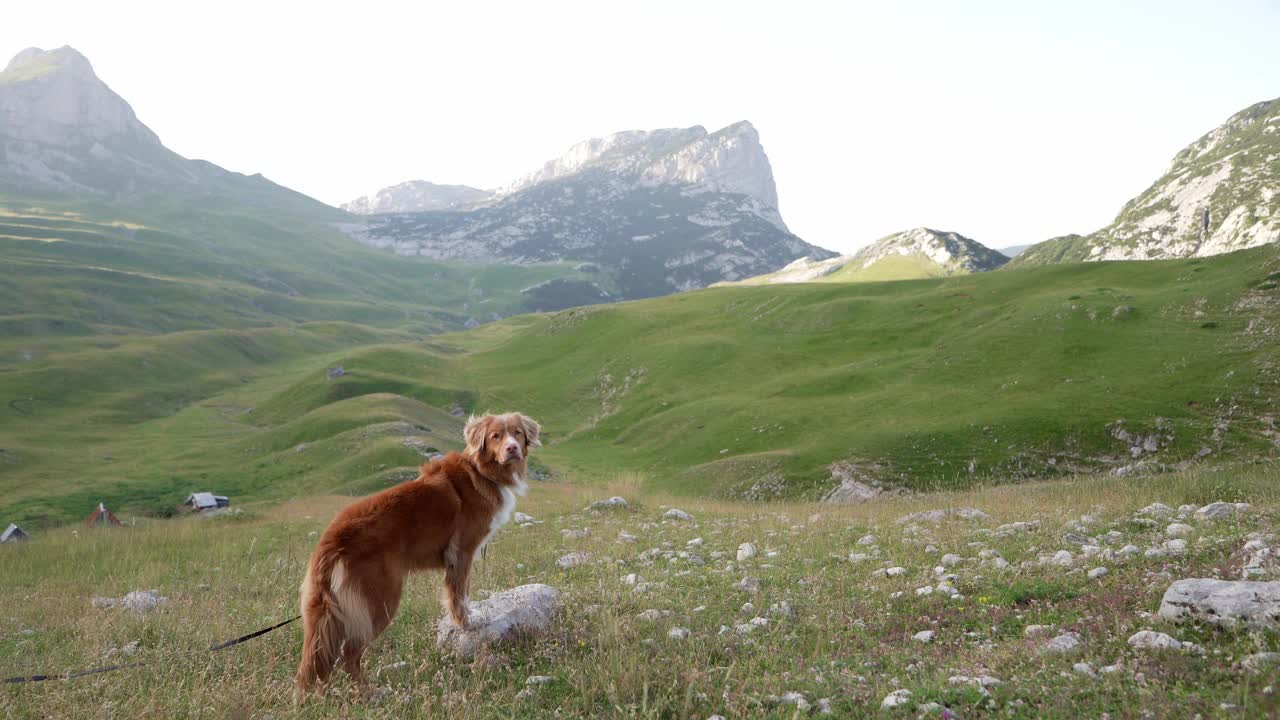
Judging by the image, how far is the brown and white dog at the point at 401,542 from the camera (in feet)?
23.9

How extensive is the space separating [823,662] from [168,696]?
267 inches

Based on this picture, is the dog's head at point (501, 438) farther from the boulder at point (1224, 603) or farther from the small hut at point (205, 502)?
the small hut at point (205, 502)

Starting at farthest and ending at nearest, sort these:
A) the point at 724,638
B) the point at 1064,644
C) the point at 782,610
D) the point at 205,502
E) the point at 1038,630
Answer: the point at 205,502 < the point at 782,610 < the point at 724,638 < the point at 1038,630 < the point at 1064,644

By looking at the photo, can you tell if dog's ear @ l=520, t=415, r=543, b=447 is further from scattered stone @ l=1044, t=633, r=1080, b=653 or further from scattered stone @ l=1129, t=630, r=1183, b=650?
scattered stone @ l=1129, t=630, r=1183, b=650

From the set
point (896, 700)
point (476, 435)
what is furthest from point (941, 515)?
point (476, 435)

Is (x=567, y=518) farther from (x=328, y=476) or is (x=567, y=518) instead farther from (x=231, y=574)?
(x=328, y=476)

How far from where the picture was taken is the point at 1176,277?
2429 inches

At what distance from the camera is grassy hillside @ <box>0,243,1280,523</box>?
35125 mm

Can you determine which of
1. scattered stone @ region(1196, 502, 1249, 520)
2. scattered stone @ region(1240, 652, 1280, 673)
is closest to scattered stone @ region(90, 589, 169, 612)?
scattered stone @ region(1240, 652, 1280, 673)

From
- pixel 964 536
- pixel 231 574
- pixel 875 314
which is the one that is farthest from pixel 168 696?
pixel 875 314

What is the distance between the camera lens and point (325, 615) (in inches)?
287

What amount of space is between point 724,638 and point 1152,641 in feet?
14.1

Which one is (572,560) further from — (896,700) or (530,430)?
(896,700)

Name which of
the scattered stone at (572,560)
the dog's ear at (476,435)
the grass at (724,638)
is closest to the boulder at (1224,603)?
the grass at (724,638)
